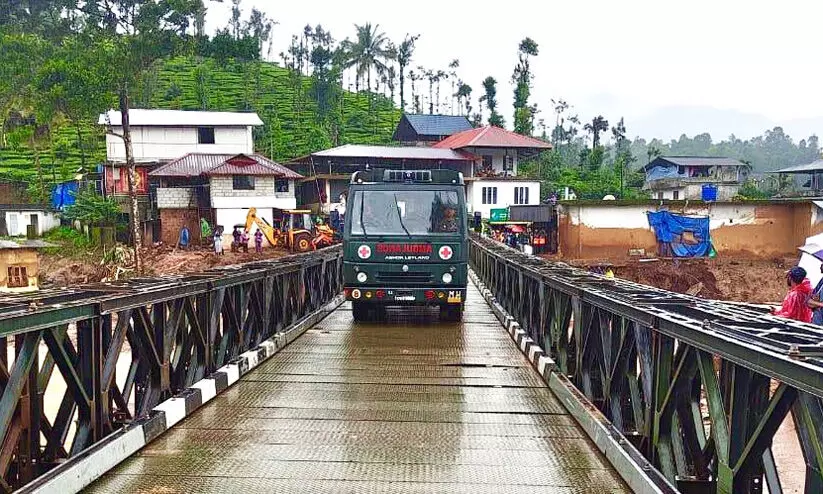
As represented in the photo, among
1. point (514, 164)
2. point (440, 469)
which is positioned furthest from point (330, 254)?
point (514, 164)

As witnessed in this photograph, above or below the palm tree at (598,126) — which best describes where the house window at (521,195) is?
below

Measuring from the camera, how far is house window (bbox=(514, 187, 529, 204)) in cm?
4228

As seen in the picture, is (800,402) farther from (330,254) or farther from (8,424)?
(330,254)

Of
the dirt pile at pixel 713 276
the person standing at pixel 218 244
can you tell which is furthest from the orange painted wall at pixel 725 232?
the person standing at pixel 218 244

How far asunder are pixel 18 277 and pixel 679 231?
28.4 m

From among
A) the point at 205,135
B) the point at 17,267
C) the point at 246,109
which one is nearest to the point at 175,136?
the point at 205,135

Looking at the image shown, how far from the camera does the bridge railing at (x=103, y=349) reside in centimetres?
392

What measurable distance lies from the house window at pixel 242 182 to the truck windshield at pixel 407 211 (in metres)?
26.2

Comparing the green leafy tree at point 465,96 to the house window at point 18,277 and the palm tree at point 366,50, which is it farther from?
the house window at point 18,277

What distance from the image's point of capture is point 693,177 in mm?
51406

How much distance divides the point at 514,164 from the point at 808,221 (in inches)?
703

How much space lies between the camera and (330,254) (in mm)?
13203

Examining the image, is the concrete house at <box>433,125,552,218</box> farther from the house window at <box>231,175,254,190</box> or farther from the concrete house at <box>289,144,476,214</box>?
the house window at <box>231,175,254,190</box>

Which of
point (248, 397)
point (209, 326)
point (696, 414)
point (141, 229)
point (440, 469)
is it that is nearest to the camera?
point (696, 414)
